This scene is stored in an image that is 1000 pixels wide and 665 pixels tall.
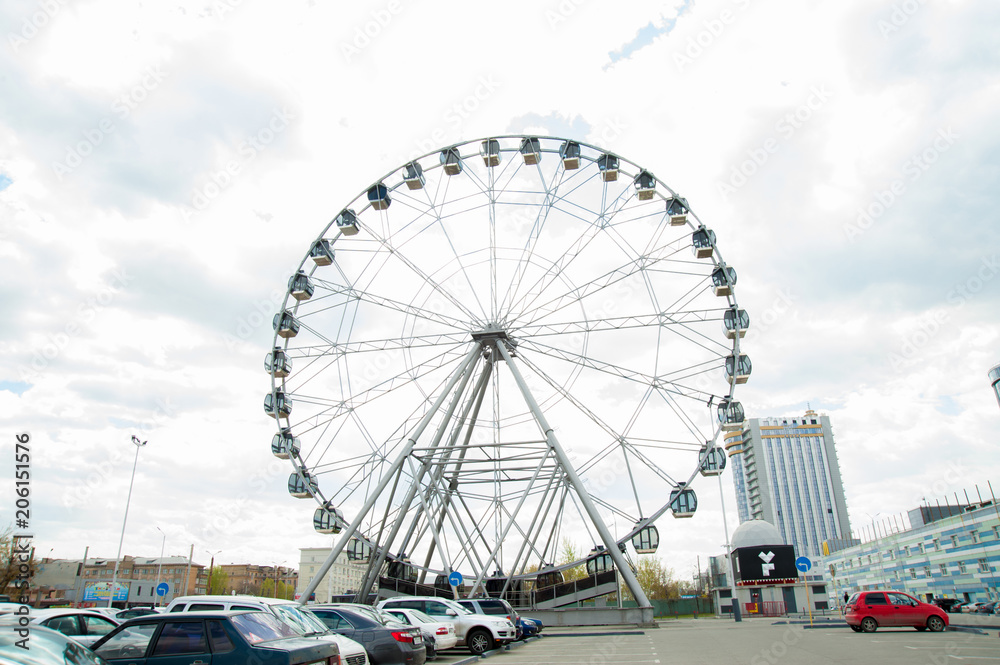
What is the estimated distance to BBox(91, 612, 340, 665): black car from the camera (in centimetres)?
739

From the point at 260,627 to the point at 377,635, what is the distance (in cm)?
461

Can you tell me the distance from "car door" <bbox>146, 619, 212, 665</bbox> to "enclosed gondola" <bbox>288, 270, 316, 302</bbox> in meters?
25.0

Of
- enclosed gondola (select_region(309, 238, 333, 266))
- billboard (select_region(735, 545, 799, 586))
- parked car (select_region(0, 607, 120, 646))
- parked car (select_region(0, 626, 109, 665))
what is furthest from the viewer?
billboard (select_region(735, 545, 799, 586))

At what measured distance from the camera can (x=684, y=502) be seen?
2758 cm

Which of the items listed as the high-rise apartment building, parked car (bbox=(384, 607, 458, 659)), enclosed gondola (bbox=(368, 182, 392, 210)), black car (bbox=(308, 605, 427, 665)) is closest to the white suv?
parked car (bbox=(384, 607, 458, 659))

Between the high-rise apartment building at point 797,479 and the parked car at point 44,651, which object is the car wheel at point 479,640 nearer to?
the parked car at point 44,651

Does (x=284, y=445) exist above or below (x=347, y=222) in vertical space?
below

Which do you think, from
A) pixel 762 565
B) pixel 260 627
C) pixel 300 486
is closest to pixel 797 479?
pixel 762 565

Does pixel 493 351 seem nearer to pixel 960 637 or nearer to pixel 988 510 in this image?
pixel 960 637

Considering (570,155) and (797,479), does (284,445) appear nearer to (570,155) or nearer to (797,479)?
(570,155)

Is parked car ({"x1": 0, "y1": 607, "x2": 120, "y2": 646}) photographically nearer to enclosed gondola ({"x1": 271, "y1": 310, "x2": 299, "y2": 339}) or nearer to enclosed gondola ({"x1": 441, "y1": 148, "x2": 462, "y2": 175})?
enclosed gondola ({"x1": 271, "y1": 310, "x2": 299, "y2": 339})

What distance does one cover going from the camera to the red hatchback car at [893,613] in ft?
72.6

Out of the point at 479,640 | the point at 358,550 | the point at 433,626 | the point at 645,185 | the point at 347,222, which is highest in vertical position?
the point at 645,185

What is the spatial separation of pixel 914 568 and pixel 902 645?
2983 inches
